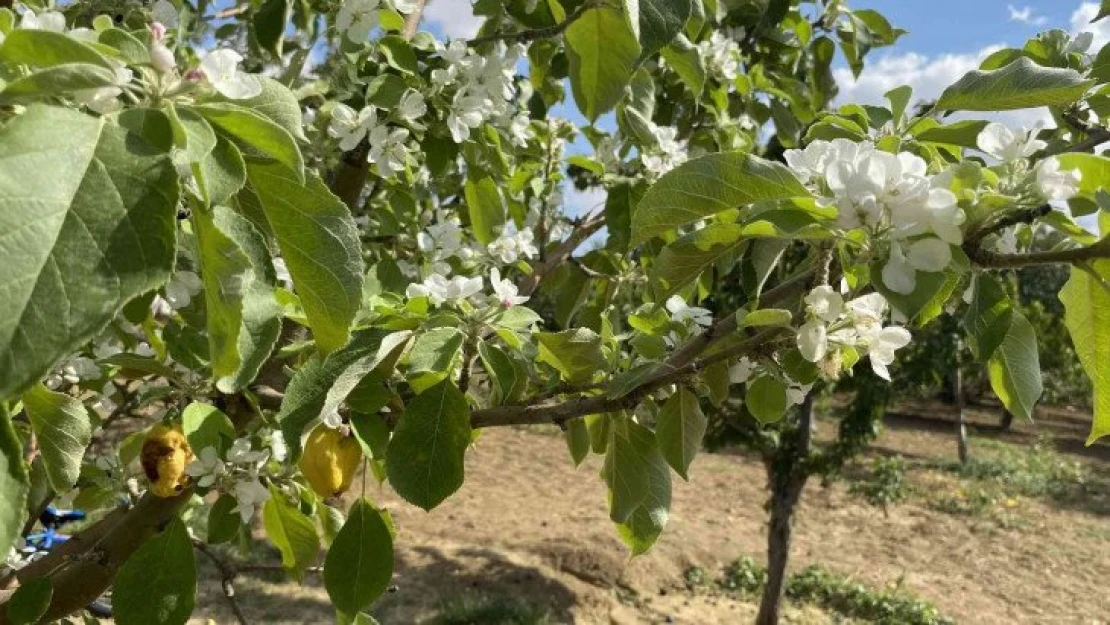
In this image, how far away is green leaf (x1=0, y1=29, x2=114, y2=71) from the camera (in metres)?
0.55

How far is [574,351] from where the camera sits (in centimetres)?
106

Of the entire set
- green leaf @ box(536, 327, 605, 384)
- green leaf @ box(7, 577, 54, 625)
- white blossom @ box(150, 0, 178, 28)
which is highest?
white blossom @ box(150, 0, 178, 28)

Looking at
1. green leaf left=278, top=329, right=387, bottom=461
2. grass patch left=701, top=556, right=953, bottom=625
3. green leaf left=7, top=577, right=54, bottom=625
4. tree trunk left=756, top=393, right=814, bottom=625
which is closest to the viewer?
green leaf left=278, top=329, right=387, bottom=461

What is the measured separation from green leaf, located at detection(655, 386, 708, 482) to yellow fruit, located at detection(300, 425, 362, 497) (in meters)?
0.42

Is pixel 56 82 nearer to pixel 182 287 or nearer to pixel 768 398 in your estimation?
pixel 182 287

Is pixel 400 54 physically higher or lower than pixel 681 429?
higher

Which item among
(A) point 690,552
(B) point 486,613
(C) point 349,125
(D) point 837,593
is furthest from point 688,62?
(A) point 690,552

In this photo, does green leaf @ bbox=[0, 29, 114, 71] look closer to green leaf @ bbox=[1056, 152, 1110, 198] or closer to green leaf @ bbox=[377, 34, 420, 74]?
green leaf @ bbox=[1056, 152, 1110, 198]

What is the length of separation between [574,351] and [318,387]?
300mm

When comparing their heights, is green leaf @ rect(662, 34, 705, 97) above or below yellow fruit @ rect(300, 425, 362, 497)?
above

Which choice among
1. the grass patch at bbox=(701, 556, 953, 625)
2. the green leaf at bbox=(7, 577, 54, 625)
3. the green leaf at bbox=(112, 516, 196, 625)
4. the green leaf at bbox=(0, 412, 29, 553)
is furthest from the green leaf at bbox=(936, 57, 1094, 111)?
the grass patch at bbox=(701, 556, 953, 625)

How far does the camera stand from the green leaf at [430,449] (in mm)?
1006

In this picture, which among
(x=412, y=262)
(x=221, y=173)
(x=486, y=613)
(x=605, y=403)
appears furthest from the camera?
(x=486, y=613)

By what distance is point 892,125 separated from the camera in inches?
37.7
